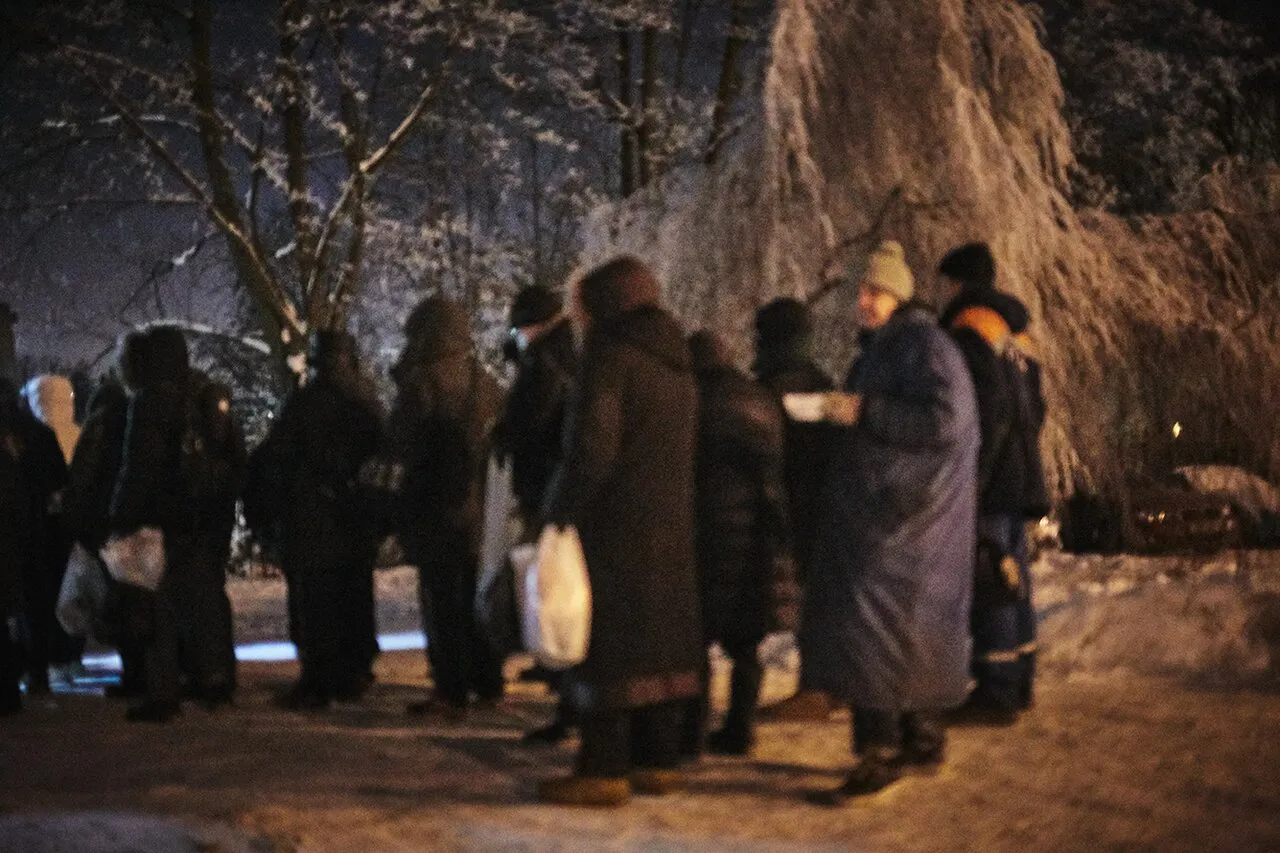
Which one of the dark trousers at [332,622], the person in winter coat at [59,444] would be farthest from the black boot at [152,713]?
the person in winter coat at [59,444]

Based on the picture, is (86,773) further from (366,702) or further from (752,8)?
(752,8)

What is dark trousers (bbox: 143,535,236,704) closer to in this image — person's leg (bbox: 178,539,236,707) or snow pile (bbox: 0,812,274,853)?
person's leg (bbox: 178,539,236,707)

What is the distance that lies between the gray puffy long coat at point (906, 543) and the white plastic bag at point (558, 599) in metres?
0.94

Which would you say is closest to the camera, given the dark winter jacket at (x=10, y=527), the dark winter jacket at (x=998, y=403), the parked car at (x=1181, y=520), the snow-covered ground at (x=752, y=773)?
the snow-covered ground at (x=752, y=773)

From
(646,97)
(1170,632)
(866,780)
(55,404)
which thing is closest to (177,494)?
(55,404)

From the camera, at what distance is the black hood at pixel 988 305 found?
22.6 ft

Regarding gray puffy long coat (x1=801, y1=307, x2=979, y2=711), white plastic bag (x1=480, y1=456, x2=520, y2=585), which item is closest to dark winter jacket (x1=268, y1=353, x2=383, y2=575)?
white plastic bag (x1=480, y1=456, x2=520, y2=585)

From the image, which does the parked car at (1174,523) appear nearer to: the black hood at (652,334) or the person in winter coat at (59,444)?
the person in winter coat at (59,444)

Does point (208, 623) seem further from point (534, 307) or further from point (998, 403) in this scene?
point (998, 403)

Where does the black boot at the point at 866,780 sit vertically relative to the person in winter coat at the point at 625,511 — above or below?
below

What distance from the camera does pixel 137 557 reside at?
7762 millimetres

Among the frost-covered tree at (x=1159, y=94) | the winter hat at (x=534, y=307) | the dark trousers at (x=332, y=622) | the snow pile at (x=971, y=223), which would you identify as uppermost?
the frost-covered tree at (x=1159, y=94)

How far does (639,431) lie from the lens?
552 centimetres

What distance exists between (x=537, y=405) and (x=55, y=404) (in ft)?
16.3
